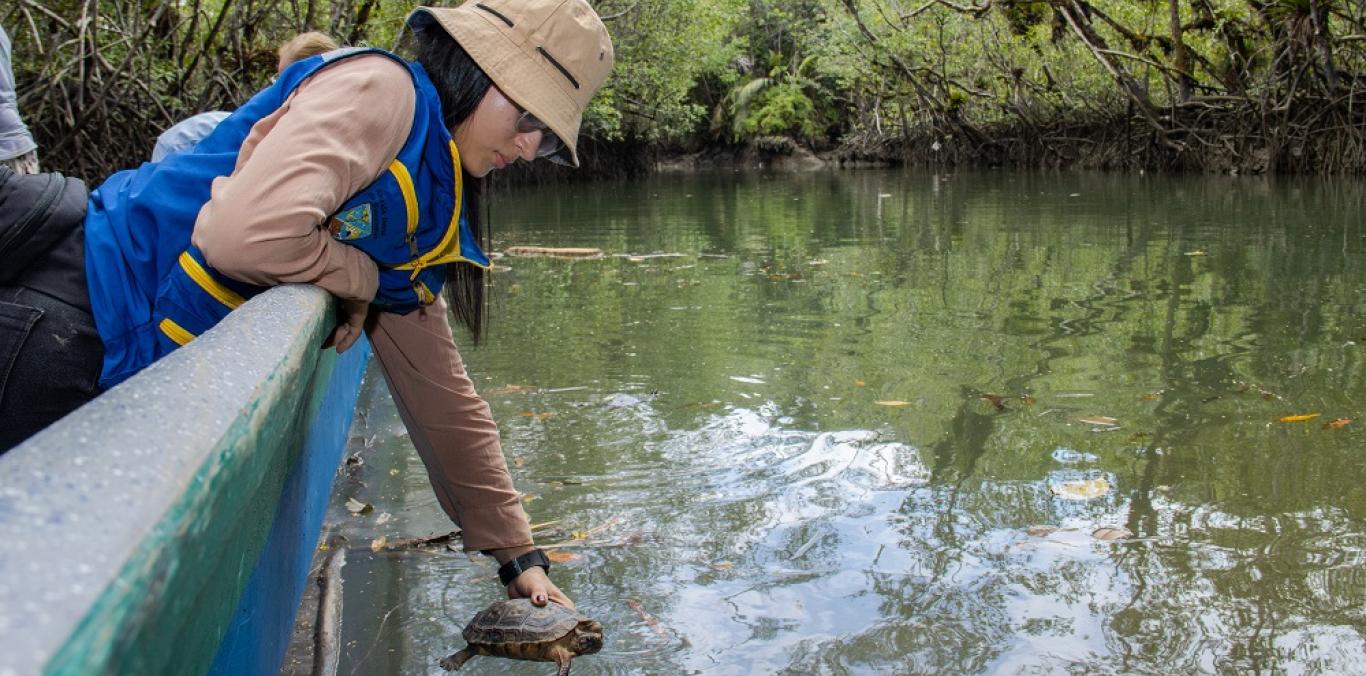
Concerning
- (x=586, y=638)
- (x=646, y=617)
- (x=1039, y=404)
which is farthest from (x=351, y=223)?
(x=1039, y=404)

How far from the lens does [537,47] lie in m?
1.80

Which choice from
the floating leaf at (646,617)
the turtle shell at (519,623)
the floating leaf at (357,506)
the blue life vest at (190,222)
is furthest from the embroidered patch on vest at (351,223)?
the floating leaf at (357,506)

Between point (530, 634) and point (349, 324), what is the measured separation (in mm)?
643

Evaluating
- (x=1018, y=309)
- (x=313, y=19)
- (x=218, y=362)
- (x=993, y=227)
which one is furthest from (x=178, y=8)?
(x=218, y=362)

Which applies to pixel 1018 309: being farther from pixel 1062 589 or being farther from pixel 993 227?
pixel 993 227

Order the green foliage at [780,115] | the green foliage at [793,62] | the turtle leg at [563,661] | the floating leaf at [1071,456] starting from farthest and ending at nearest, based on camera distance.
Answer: the green foliage at [780,115]
the green foliage at [793,62]
the floating leaf at [1071,456]
the turtle leg at [563,661]

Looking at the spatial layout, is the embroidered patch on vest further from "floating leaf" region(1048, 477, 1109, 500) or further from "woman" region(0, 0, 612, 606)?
"floating leaf" region(1048, 477, 1109, 500)

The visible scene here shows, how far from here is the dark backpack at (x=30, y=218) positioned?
158 centimetres

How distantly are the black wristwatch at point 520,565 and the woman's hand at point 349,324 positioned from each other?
661 mm

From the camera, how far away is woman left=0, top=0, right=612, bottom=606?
1556mm

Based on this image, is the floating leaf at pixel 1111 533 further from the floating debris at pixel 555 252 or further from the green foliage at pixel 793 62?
the green foliage at pixel 793 62

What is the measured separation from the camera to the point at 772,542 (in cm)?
290

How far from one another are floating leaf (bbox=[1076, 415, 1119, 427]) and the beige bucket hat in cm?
249

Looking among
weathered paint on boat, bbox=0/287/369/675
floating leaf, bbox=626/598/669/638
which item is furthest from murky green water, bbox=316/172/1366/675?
weathered paint on boat, bbox=0/287/369/675
